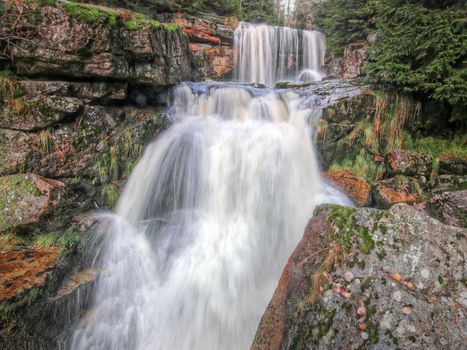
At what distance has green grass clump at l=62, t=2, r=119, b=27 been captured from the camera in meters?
5.17

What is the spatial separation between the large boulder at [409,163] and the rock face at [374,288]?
3543mm

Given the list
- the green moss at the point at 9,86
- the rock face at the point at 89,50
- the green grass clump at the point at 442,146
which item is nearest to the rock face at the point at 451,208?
the green grass clump at the point at 442,146


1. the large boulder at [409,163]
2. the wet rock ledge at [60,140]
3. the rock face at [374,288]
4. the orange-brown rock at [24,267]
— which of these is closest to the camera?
the rock face at [374,288]

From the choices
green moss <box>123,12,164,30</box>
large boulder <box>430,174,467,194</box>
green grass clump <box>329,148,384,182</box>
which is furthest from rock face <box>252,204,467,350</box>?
green moss <box>123,12,164,30</box>

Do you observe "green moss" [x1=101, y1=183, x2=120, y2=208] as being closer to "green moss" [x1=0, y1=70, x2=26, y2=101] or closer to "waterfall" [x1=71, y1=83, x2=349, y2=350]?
"waterfall" [x1=71, y1=83, x2=349, y2=350]

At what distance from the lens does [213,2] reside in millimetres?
17938

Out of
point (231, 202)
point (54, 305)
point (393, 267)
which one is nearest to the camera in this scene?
point (393, 267)

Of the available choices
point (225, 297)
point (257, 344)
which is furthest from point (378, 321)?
point (225, 297)

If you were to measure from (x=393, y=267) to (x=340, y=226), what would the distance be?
0.59 metres

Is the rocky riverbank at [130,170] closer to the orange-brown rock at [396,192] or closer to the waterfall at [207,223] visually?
the orange-brown rock at [396,192]

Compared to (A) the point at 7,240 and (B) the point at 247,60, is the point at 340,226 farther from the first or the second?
(B) the point at 247,60

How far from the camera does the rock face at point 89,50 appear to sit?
5031 millimetres

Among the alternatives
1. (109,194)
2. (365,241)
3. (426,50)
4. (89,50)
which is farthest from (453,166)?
(89,50)

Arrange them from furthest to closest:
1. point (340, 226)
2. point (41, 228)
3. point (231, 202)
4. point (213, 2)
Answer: point (213, 2) → point (231, 202) → point (41, 228) → point (340, 226)
